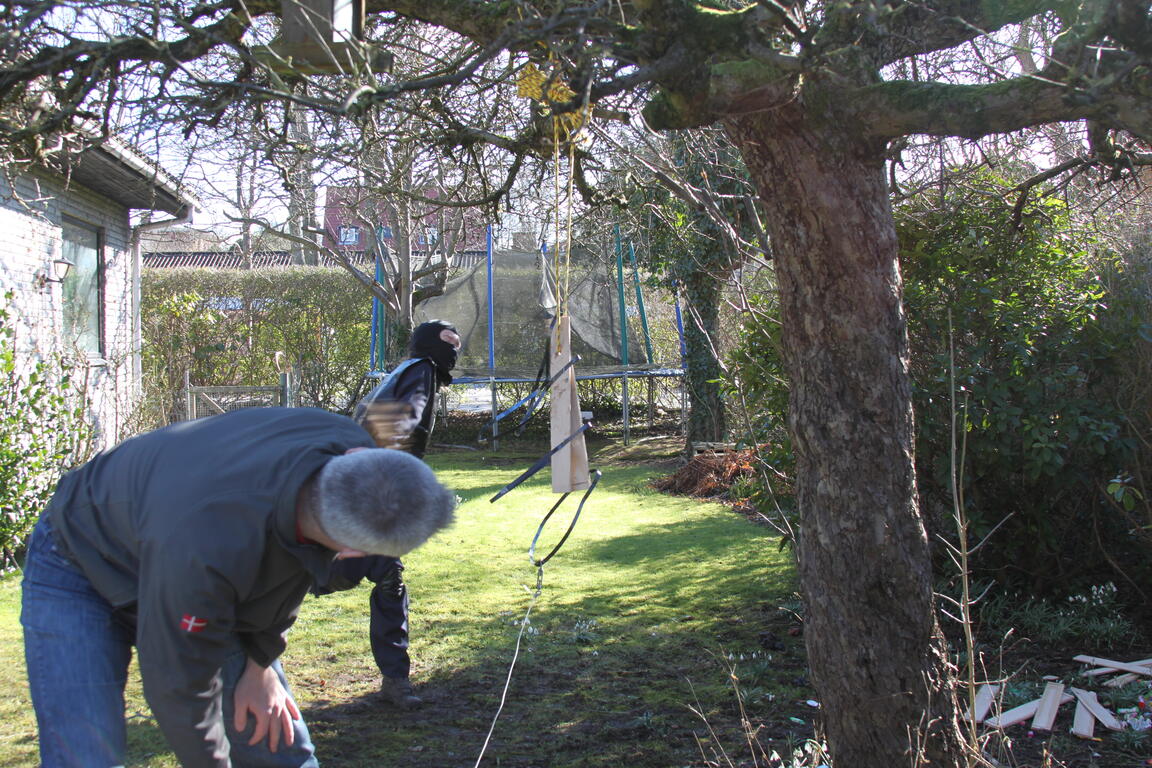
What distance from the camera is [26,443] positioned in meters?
6.52

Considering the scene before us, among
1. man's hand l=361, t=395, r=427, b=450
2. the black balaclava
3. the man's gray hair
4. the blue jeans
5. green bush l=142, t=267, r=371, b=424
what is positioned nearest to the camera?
the man's gray hair

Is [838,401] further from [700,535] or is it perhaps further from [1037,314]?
[700,535]

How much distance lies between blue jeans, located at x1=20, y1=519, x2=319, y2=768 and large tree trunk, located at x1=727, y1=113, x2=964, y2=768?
6.76 ft

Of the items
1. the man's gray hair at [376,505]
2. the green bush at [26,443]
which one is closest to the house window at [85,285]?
the green bush at [26,443]

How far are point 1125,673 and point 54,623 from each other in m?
4.30

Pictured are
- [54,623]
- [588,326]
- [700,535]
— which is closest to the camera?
[54,623]

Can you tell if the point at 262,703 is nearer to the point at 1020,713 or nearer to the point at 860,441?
the point at 860,441

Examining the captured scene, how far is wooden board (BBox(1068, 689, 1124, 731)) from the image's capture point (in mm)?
3711

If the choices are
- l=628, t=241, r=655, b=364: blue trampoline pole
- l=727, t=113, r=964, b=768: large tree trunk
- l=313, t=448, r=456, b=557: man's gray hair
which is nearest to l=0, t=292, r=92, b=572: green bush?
l=313, t=448, r=456, b=557: man's gray hair

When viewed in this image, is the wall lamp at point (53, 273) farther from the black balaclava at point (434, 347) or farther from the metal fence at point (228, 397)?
the black balaclava at point (434, 347)

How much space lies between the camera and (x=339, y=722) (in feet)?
13.0

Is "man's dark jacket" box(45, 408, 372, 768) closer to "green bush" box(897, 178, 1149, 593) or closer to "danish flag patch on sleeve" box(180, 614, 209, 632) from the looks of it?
"danish flag patch on sleeve" box(180, 614, 209, 632)

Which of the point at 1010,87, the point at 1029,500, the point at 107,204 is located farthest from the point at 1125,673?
the point at 107,204

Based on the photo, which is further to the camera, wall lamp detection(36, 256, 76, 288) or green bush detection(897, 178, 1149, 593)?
wall lamp detection(36, 256, 76, 288)
